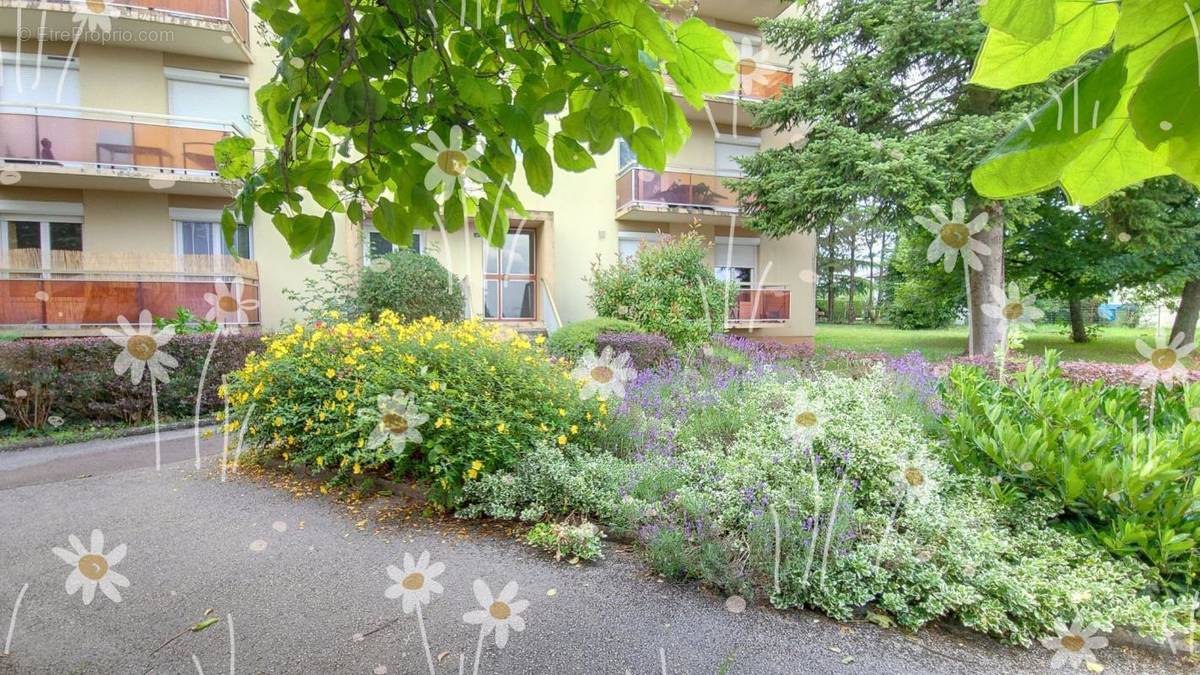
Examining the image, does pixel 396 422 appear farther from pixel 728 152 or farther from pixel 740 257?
pixel 728 152

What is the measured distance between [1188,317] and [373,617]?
3848 mm

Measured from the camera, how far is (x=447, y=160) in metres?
1.21

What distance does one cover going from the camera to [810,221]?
395 inches

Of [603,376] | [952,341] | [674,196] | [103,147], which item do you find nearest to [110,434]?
[103,147]

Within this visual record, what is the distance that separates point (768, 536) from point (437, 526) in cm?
210

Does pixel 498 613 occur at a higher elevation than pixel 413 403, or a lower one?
lower

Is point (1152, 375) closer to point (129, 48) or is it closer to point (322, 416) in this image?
point (322, 416)

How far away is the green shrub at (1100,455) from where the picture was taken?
2.38 metres

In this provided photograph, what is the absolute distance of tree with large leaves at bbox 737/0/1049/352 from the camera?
732cm

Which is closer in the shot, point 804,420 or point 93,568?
point 93,568

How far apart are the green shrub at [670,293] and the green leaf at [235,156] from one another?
296 inches

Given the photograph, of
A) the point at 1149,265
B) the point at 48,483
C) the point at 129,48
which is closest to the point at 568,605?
the point at 48,483

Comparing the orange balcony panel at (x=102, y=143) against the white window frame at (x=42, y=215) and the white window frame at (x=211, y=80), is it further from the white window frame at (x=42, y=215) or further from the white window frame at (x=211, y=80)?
the white window frame at (x=42, y=215)
